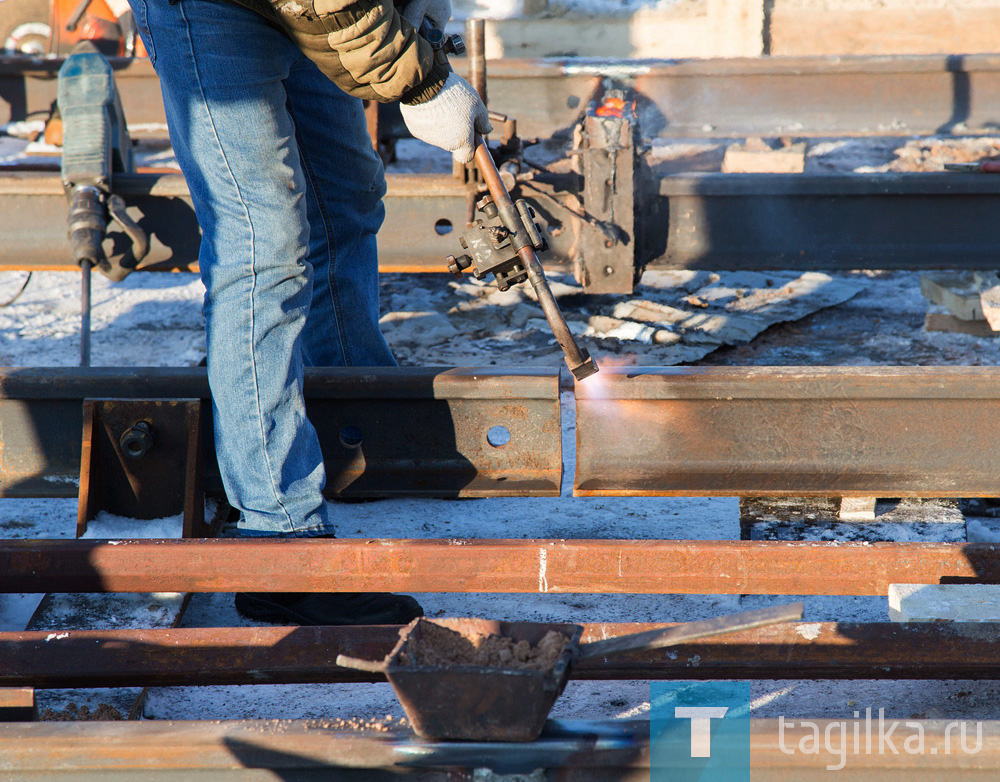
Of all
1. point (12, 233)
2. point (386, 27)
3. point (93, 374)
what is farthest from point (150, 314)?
point (386, 27)

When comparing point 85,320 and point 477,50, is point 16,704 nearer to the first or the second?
point 85,320

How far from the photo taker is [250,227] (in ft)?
6.73

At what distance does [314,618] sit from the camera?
2201 mm

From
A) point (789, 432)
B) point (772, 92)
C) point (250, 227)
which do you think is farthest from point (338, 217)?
point (772, 92)

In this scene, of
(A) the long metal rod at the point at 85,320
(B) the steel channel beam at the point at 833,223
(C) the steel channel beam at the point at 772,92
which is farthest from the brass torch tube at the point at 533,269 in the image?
(C) the steel channel beam at the point at 772,92

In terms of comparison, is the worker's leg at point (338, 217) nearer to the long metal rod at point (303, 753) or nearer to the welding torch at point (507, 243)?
the welding torch at point (507, 243)

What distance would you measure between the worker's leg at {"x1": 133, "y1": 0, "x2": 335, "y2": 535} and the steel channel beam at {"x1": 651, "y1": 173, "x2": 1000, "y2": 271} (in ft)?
5.37

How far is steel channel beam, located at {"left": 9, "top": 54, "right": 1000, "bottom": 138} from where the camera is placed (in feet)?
17.3

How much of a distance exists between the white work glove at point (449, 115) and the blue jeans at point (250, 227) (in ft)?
0.89

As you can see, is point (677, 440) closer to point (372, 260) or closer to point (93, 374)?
point (372, 260)

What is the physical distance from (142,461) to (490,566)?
1.01 meters

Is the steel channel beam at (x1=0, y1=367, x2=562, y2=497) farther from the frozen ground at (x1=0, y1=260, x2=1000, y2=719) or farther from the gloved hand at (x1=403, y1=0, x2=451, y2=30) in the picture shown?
the gloved hand at (x1=403, y1=0, x2=451, y2=30)

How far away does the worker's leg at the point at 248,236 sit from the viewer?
1.96 metres

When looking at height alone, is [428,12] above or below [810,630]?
above
